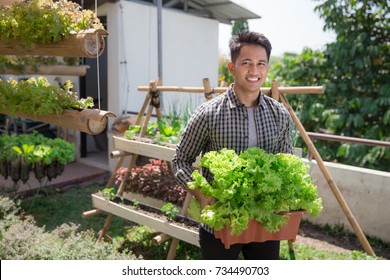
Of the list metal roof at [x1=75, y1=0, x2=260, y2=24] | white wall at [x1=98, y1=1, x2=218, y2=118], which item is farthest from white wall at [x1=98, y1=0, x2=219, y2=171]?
metal roof at [x1=75, y1=0, x2=260, y2=24]

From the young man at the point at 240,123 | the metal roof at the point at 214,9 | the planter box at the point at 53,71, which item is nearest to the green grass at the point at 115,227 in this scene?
the planter box at the point at 53,71

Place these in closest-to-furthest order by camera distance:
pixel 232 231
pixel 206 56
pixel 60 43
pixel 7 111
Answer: pixel 232 231 → pixel 60 43 → pixel 7 111 → pixel 206 56

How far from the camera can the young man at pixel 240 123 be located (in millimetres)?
2074

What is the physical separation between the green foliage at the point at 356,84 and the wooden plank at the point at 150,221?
4269 millimetres

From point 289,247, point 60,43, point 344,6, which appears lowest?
point 289,247

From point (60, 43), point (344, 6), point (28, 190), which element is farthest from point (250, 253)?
point (344, 6)

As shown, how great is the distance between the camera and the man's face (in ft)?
6.74

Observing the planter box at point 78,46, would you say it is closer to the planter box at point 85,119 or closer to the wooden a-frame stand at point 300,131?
the planter box at point 85,119

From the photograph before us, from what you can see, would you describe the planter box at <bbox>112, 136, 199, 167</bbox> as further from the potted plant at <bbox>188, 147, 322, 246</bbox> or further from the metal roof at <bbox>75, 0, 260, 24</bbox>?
the metal roof at <bbox>75, 0, 260, 24</bbox>

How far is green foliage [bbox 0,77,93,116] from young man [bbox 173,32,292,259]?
87 centimetres

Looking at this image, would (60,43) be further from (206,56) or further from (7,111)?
(206,56)

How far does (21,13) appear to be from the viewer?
8.52ft

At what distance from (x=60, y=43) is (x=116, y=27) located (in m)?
4.61

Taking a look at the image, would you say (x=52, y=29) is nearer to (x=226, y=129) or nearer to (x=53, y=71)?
(x=226, y=129)
